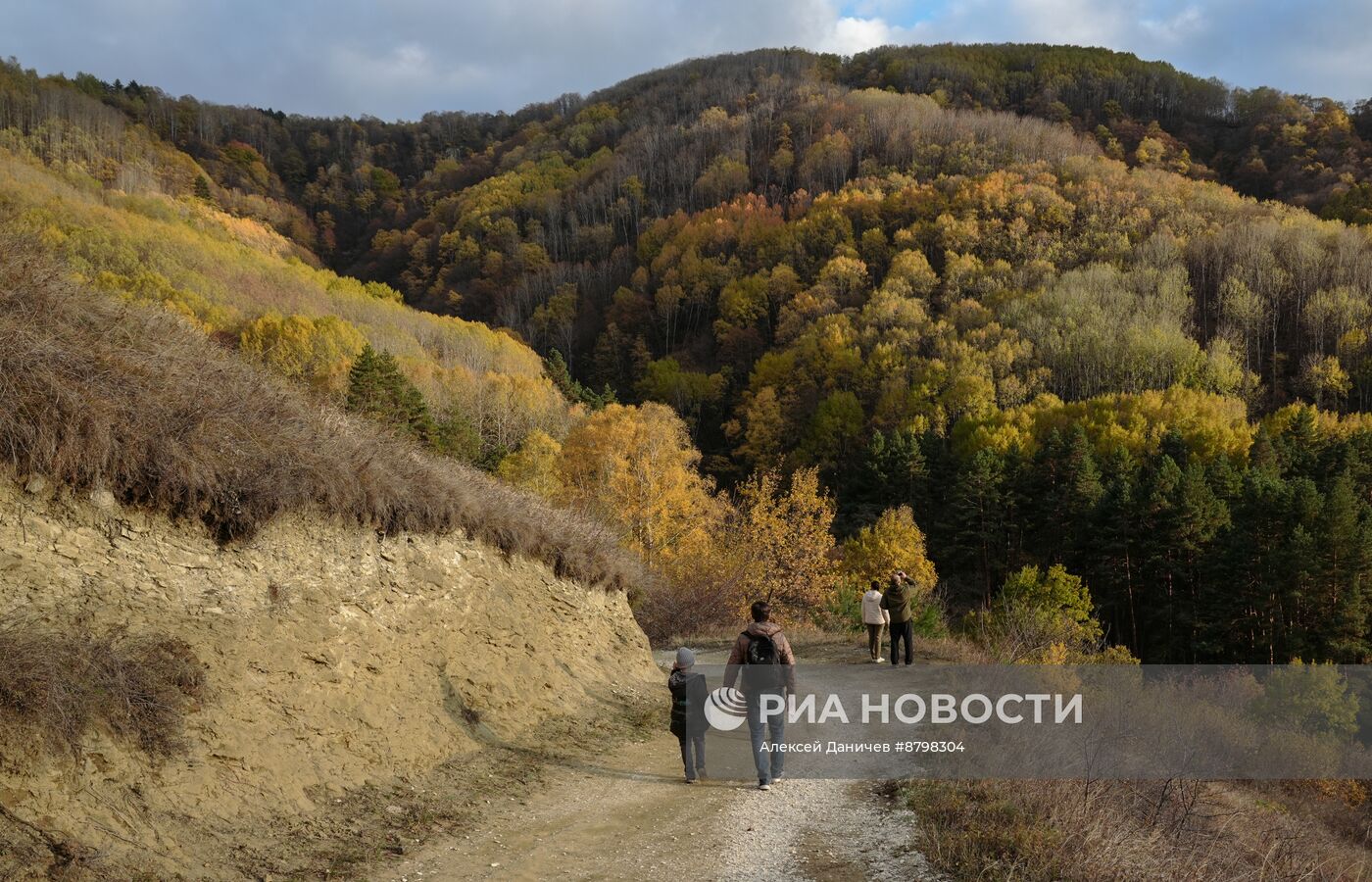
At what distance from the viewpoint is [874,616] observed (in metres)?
16.5

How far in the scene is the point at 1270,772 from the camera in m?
29.7

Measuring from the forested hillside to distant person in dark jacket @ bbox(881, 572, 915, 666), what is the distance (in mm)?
10035

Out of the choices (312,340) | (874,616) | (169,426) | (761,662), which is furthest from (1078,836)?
(312,340)

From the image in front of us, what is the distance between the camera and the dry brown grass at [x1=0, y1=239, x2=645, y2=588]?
7.01 metres

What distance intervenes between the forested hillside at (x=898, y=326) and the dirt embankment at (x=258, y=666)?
471 centimetres

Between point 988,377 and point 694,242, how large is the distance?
74.9 m

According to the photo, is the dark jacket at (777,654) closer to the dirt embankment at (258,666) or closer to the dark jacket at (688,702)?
the dark jacket at (688,702)

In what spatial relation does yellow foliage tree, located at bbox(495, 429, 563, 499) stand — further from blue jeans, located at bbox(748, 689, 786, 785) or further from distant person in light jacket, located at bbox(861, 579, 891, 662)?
blue jeans, located at bbox(748, 689, 786, 785)

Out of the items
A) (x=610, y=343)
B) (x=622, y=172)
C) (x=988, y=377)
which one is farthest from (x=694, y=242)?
(x=988, y=377)

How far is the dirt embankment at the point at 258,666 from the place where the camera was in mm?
6055

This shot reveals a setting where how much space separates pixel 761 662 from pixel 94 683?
5876 millimetres

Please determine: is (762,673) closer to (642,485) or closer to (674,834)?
(674,834)

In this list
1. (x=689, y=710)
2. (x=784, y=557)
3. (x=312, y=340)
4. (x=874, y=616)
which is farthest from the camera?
(x=312, y=340)

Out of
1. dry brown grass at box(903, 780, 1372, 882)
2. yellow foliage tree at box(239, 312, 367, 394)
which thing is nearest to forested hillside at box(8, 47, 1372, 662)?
yellow foliage tree at box(239, 312, 367, 394)
